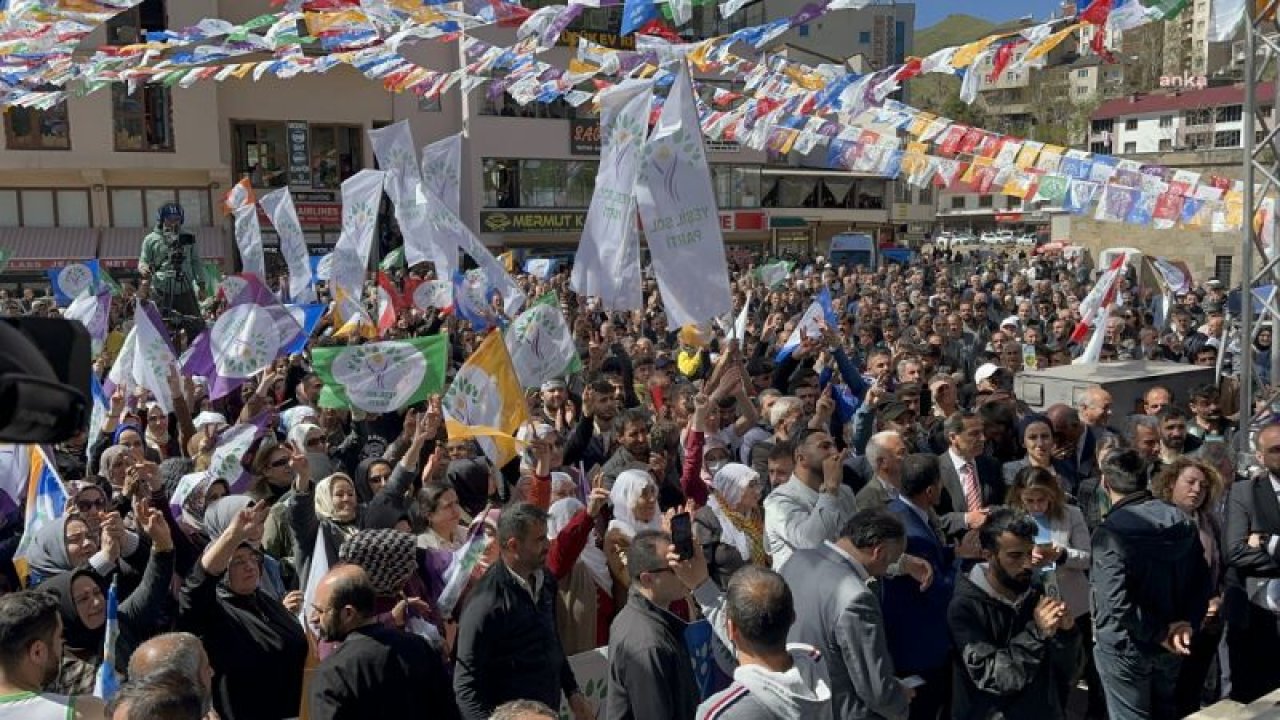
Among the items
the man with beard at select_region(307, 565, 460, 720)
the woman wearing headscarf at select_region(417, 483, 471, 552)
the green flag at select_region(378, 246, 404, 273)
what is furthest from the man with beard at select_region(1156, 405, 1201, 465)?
the green flag at select_region(378, 246, 404, 273)

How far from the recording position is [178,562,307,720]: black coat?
14.1ft

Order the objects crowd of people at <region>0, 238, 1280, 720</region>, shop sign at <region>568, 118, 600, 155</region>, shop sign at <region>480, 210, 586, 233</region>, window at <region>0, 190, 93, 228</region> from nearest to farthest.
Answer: crowd of people at <region>0, 238, 1280, 720</region>
window at <region>0, 190, 93, 228</region>
shop sign at <region>480, 210, 586, 233</region>
shop sign at <region>568, 118, 600, 155</region>

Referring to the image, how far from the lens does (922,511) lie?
5.32 m

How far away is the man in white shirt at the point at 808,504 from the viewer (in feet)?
16.9

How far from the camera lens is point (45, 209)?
37469 mm

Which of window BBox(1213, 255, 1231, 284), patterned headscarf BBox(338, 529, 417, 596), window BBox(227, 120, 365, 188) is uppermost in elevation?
window BBox(227, 120, 365, 188)

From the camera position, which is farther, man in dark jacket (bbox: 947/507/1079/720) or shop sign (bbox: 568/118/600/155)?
shop sign (bbox: 568/118/600/155)

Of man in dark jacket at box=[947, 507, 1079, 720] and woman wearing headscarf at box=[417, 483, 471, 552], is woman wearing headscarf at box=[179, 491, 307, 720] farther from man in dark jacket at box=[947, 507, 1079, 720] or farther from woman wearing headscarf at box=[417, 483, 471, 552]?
man in dark jacket at box=[947, 507, 1079, 720]

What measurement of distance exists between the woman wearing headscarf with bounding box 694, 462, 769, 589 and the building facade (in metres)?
28.3

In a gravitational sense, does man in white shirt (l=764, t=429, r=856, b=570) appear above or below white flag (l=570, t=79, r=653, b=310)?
below

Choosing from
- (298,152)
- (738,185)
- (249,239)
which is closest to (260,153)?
(298,152)

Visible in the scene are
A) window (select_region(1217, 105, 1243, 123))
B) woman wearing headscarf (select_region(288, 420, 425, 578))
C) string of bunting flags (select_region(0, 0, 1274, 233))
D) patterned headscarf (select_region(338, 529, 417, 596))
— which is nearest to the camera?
patterned headscarf (select_region(338, 529, 417, 596))

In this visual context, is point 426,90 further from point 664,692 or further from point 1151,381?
point 664,692

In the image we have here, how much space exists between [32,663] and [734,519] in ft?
10.8
